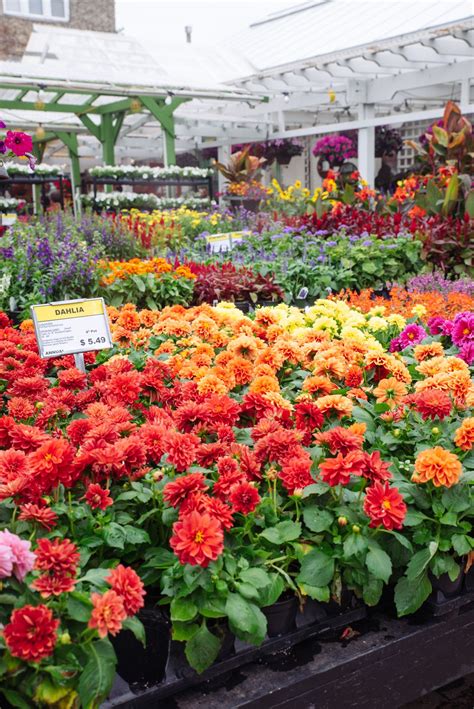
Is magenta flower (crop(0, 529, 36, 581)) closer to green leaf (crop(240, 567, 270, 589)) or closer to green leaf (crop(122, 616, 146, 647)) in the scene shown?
green leaf (crop(122, 616, 146, 647))

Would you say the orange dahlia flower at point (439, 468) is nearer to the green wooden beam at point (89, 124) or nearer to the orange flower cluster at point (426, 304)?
the orange flower cluster at point (426, 304)

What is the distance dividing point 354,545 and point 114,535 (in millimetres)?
501

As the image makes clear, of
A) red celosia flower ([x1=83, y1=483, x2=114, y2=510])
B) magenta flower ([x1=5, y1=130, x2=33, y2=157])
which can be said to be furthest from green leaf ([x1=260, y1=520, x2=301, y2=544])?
magenta flower ([x1=5, y1=130, x2=33, y2=157])

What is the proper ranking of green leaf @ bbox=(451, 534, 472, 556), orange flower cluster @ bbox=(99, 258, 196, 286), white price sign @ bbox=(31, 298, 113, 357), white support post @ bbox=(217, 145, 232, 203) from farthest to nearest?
white support post @ bbox=(217, 145, 232, 203), orange flower cluster @ bbox=(99, 258, 196, 286), white price sign @ bbox=(31, 298, 113, 357), green leaf @ bbox=(451, 534, 472, 556)

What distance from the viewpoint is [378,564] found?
1.44m

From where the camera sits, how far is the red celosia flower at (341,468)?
1442 millimetres

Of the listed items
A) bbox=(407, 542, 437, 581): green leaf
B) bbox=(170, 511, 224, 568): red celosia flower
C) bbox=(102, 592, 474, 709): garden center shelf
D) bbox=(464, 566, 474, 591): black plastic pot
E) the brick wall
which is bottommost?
bbox=(102, 592, 474, 709): garden center shelf

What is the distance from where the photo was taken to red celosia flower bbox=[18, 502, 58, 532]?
134 cm

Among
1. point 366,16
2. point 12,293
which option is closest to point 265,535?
point 12,293

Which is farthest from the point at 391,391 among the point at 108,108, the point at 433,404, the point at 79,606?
the point at 108,108

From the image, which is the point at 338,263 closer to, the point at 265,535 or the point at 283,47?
the point at 265,535

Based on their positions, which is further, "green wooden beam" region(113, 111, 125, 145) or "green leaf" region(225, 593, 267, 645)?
"green wooden beam" region(113, 111, 125, 145)

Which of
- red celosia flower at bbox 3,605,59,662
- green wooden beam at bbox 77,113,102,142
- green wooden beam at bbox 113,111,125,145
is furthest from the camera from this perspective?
green wooden beam at bbox 77,113,102,142

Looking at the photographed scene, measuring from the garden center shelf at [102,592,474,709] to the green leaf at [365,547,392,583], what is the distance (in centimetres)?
26
